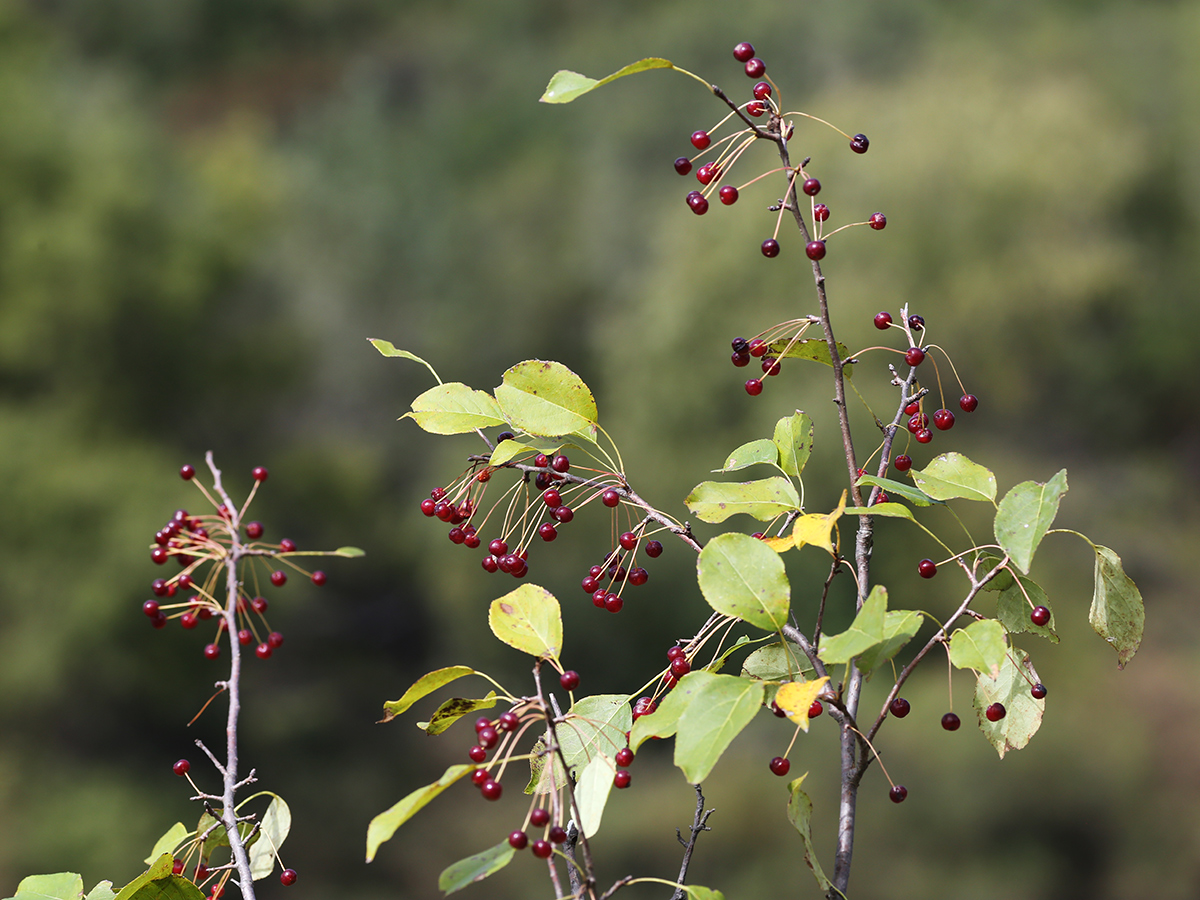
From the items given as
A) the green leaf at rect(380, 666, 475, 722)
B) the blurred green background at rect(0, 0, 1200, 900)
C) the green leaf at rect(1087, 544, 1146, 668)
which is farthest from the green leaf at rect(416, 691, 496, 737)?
the blurred green background at rect(0, 0, 1200, 900)

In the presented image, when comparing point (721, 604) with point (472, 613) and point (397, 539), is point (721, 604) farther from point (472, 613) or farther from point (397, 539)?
point (397, 539)

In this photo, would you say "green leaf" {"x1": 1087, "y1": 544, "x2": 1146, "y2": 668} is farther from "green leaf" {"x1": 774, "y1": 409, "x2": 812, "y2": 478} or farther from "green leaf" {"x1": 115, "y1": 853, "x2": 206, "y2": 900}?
"green leaf" {"x1": 115, "y1": 853, "x2": 206, "y2": 900}

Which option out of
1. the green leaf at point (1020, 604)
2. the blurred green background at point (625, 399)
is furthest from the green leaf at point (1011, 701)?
the blurred green background at point (625, 399)

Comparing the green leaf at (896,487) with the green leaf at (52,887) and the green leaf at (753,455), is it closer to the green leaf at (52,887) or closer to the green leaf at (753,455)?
the green leaf at (753,455)

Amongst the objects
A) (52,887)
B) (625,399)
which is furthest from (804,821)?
(625,399)

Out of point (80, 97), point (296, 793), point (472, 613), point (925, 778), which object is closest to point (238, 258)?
point (80, 97)

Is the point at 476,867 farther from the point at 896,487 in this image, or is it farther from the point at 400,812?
the point at 896,487

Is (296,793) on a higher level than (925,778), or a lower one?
lower

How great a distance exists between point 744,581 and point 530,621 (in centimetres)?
7

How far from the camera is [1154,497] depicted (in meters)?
3.74

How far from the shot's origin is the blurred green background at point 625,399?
304 cm

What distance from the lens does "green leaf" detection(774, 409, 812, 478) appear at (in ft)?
1.29

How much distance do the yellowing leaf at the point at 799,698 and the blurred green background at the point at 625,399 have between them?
8.27 feet

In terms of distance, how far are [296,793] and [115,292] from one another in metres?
1.89
